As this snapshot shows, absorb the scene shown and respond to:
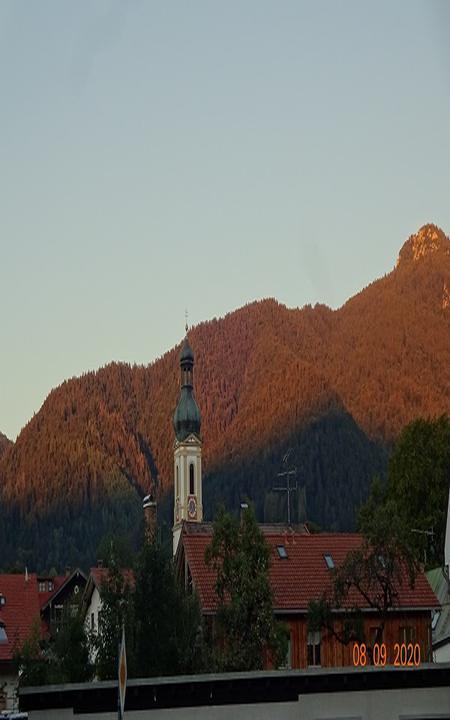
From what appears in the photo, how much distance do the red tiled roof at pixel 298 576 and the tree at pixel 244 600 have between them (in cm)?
396

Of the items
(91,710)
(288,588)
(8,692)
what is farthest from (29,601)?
(91,710)

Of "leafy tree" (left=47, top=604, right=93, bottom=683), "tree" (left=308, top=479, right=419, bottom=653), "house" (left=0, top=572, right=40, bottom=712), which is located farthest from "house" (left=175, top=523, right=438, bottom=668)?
"house" (left=0, top=572, right=40, bottom=712)

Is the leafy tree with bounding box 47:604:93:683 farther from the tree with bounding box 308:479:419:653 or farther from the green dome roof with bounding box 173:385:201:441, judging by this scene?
the green dome roof with bounding box 173:385:201:441

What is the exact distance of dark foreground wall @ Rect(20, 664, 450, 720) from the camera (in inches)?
1112

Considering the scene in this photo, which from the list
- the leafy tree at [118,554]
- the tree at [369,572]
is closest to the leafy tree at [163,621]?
the leafy tree at [118,554]

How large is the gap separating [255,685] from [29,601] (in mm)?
43274

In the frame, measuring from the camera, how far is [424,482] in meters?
77.0

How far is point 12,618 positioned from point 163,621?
107 ft

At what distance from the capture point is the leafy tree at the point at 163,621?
36.1 meters

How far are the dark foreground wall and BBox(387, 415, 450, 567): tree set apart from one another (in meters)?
41.1

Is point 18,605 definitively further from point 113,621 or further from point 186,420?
point 186,420

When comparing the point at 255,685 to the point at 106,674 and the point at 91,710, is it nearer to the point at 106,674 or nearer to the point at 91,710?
the point at 91,710

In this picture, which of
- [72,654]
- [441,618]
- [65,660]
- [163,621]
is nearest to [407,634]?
[441,618]
